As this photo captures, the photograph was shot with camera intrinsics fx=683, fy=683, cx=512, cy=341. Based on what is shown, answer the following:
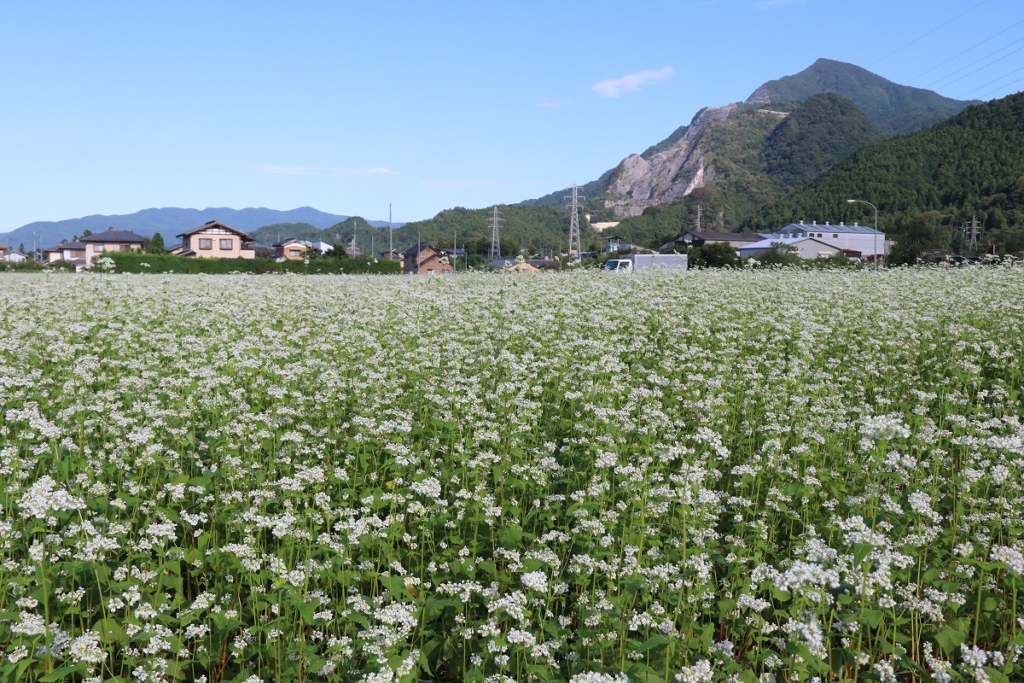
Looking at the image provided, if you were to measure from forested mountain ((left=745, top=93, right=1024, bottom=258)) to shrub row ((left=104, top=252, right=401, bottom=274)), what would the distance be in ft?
246

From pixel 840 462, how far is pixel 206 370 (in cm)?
698

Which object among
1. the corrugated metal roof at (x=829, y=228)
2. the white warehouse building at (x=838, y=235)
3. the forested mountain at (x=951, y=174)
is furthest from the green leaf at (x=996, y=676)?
the corrugated metal roof at (x=829, y=228)

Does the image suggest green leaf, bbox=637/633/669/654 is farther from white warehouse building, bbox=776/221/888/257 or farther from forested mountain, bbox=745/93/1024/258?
white warehouse building, bbox=776/221/888/257

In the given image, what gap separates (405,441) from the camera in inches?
270

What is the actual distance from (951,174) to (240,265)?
111335 mm

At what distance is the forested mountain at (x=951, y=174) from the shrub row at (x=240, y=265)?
246ft

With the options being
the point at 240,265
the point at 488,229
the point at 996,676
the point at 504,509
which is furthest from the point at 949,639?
the point at 488,229

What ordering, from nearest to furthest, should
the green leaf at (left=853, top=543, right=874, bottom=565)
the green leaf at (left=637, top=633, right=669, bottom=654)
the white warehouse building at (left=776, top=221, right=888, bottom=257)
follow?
the green leaf at (left=637, top=633, right=669, bottom=654) → the green leaf at (left=853, top=543, right=874, bottom=565) → the white warehouse building at (left=776, top=221, right=888, bottom=257)

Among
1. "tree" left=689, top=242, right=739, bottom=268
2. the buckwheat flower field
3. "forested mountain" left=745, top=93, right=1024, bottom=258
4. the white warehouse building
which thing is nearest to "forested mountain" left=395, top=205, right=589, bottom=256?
the white warehouse building

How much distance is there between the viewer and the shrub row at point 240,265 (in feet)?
180

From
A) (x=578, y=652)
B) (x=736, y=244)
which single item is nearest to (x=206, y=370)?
(x=578, y=652)

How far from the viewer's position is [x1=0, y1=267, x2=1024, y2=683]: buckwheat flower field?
3951mm

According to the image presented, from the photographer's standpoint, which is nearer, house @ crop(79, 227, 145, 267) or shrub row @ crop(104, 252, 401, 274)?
shrub row @ crop(104, 252, 401, 274)

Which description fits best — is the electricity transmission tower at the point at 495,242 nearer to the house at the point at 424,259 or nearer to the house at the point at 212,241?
the house at the point at 424,259
